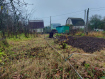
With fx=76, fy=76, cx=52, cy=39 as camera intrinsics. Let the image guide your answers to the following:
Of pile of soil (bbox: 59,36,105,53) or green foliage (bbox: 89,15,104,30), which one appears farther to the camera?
green foliage (bbox: 89,15,104,30)

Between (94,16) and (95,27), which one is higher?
(94,16)

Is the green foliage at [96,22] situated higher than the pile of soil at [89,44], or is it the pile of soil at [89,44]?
the green foliage at [96,22]

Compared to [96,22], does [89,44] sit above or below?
below

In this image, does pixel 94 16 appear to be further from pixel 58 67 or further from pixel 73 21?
pixel 58 67

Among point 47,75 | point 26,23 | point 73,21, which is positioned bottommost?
point 47,75

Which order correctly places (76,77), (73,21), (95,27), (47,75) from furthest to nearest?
(73,21)
(95,27)
(47,75)
(76,77)

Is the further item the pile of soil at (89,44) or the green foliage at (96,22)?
the green foliage at (96,22)

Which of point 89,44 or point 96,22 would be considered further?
point 96,22

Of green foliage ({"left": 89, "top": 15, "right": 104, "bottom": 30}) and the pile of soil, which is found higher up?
green foliage ({"left": 89, "top": 15, "right": 104, "bottom": 30})

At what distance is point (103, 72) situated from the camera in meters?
2.11

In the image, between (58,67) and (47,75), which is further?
(58,67)

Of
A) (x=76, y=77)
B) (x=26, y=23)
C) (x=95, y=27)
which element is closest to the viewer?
(x=76, y=77)

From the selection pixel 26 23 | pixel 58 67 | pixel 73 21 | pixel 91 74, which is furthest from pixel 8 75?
pixel 73 21

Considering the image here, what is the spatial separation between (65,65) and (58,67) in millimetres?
246
